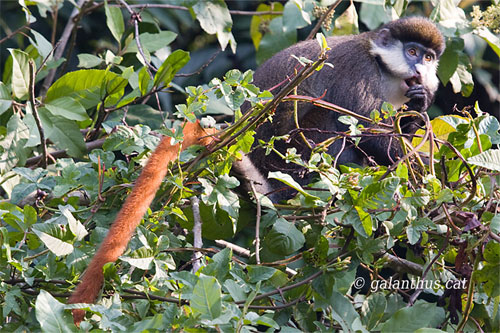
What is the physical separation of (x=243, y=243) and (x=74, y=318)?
2.23 metres

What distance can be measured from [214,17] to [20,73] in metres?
1.11

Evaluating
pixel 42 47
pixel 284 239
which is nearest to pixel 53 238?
pixel 284 239

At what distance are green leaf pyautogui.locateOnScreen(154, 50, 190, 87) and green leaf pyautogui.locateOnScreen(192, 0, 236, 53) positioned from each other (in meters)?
0.77

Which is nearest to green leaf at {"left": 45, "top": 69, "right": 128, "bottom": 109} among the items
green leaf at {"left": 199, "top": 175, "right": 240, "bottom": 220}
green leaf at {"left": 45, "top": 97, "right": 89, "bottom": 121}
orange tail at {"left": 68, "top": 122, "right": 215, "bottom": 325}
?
green leaf at {"left": 45, "top": 97, "right": 89, "bottom": 121}

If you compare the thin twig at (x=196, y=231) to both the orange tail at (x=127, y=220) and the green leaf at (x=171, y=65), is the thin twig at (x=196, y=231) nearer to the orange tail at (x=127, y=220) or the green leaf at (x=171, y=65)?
the orange tail at (x=127, y=220)

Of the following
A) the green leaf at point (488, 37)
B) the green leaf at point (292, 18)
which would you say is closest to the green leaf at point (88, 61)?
the green leaf at point (292, 18)

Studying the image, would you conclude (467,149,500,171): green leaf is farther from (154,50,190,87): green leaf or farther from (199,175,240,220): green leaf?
(154,50,190,87): green leaf

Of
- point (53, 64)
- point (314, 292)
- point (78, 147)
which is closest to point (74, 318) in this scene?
point (314, 292)

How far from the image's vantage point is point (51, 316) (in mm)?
1405

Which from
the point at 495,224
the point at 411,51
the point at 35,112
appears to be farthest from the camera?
the point at 411,51

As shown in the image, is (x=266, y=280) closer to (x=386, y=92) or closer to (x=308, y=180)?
(x=308, y=180)

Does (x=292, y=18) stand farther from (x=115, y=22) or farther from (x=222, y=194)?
(x=222, y=194)

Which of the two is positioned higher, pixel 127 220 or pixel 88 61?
pixel 127 220

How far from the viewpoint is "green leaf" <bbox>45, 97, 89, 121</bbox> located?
93.3 inches
